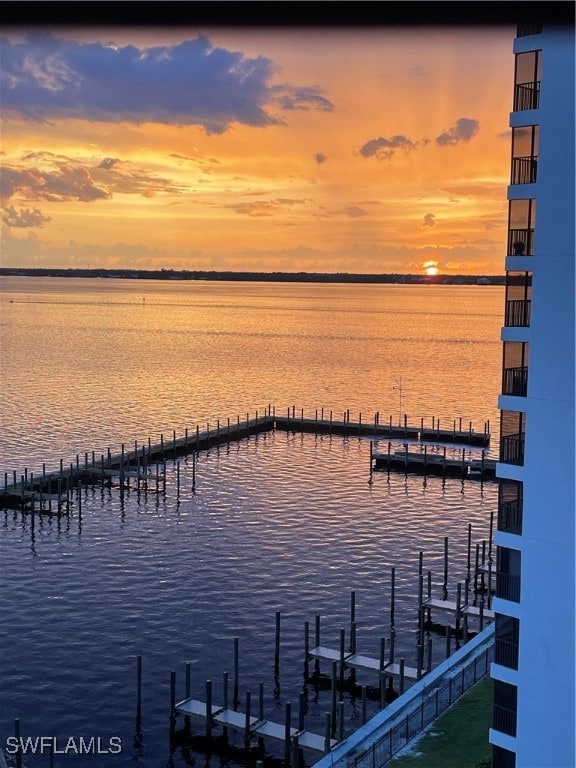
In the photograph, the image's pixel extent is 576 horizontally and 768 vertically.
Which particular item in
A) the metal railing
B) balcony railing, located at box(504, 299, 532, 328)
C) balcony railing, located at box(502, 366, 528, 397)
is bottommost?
the metal railing

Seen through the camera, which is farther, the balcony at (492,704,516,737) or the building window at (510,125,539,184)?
the balcony at (492,704,516,737)

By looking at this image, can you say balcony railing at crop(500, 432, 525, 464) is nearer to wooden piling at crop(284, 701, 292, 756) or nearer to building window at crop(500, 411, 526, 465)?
building window at crop(500, 411, 526, 465)

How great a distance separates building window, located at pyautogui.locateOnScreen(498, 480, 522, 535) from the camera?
234 inches

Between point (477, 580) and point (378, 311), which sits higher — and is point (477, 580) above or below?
below

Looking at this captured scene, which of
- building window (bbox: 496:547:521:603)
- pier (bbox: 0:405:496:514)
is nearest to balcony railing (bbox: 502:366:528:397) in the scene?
building window (bbox: 496:547:521:603)

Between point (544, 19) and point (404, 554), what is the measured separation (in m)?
20.9

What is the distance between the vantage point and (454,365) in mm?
67188

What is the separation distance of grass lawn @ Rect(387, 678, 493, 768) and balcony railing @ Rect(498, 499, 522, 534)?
184 inches

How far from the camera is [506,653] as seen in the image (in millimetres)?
5980

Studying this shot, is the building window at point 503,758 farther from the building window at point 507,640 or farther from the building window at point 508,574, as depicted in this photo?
the building window at point 508,574

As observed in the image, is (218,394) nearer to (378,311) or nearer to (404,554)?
(404,554)

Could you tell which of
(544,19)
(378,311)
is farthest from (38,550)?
(378,311)

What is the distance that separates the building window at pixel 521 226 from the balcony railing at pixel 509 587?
214 cm

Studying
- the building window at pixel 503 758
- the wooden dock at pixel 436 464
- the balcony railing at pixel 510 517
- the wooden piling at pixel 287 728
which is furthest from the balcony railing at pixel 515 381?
the wooden dock at pixel 436 464
